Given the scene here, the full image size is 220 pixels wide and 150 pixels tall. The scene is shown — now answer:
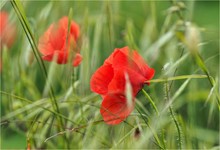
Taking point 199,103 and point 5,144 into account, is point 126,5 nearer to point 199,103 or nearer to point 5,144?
point 199,103

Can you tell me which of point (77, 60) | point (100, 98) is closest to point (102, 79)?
point (77, 60)

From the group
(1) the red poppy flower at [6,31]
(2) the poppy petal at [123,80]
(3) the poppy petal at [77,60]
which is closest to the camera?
(2) the poppy petal at [123,80]

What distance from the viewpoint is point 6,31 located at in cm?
151

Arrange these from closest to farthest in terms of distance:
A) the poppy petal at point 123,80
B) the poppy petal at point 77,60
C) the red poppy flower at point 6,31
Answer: the poppy petal at point 123,80, the poppy petal at point 77,60, the red poppy flower at point 6,31

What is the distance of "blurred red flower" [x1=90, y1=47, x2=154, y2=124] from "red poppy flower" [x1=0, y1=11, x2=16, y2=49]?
15.2 inches

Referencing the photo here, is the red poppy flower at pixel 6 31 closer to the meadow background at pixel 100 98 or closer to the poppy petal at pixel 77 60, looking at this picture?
the meadow background at pixel 100 98

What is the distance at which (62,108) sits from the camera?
5.50 feet

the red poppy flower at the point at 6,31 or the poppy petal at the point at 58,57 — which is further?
the red poppy flower at the point at 6,31

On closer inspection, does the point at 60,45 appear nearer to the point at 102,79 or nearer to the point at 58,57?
the point at 58,57

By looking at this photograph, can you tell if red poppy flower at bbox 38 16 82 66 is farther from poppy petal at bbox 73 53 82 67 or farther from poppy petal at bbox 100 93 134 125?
poppy petal at bbox 100 93 134 125

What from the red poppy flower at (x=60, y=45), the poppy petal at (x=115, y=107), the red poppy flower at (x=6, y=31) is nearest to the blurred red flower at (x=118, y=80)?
the poppy petal at (x=115, y=107)

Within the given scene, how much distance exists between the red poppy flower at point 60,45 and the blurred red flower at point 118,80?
16cm

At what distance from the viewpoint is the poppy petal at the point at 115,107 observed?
1.11m

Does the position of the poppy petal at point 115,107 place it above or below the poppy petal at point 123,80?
below
